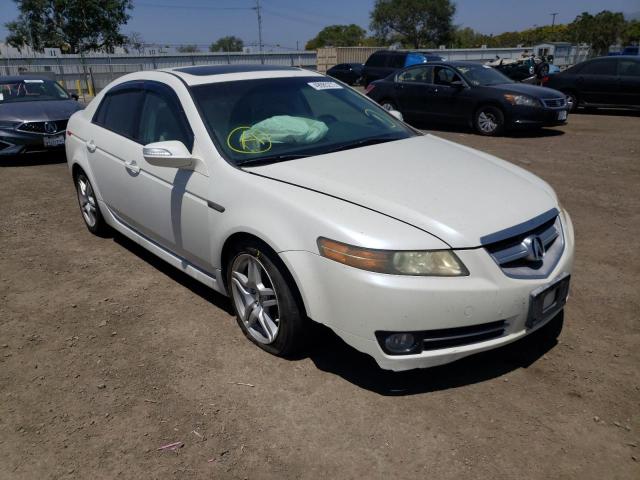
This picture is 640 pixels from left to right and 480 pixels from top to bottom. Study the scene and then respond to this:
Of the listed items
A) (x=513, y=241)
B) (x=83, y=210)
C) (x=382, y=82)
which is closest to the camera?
(x=513, y=241)

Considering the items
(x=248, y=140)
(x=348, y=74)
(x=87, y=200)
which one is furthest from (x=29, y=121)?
(x=348, y=74)

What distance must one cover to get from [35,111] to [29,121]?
30cm

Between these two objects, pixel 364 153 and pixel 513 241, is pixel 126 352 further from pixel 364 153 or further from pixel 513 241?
pixel 513 241

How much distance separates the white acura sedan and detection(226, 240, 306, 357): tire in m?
0.01

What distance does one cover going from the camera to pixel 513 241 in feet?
8.86

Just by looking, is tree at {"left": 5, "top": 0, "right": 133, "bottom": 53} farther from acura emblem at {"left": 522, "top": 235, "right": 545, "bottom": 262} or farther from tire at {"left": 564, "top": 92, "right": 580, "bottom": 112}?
acura emblem at {"left": 522, "top": 235, "right": 545, "bottom": 262}

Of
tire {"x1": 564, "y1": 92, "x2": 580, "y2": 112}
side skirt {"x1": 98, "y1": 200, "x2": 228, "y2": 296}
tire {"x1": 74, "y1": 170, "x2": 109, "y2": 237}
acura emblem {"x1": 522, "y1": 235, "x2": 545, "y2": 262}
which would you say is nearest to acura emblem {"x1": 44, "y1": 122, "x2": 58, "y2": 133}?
tire {"x1": 74, "y1": 170, "x2": 109, "y2": 237}

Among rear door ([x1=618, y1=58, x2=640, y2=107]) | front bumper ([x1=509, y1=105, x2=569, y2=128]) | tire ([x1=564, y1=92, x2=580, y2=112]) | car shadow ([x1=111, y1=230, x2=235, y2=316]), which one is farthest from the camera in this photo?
tire ([x1=564, y1=92, x2=580, y2=112])

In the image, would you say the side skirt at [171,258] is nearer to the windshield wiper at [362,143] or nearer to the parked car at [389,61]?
the windshield wiper at [362,143]

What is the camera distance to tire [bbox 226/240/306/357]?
9.33ft

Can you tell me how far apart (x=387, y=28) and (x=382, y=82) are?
242ft

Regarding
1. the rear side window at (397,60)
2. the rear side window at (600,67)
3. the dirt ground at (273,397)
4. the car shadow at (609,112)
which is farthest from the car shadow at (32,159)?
the car shadow at (609,112)

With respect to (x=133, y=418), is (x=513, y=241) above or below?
above

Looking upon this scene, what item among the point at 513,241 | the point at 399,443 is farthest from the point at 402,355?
the point at 513,241
